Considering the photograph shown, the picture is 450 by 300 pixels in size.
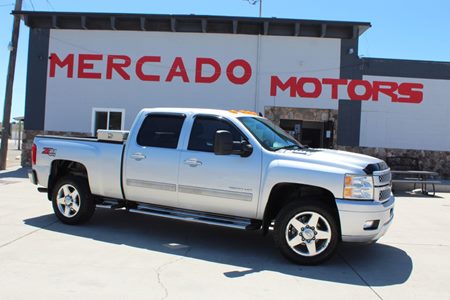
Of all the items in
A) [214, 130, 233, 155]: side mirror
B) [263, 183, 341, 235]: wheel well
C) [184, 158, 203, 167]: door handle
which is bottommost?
[263, 183, 341, 235]: wheel well

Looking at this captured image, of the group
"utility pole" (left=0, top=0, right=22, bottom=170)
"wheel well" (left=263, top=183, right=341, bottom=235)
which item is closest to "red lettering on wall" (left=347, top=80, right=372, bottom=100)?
"wheel well" (left=263, top=183, right=341, bottom=235)

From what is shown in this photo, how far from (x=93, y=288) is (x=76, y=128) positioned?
1364 cm

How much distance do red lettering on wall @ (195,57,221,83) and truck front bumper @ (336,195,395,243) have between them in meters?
12.1

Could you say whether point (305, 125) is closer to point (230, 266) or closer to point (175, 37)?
point (175, 37)

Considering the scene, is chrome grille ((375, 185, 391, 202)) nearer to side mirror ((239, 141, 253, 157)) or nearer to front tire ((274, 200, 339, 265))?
front tire ((274, 200, 339, 265))

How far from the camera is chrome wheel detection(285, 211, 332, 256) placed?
5539mm

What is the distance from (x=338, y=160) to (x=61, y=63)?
14453 millimetres

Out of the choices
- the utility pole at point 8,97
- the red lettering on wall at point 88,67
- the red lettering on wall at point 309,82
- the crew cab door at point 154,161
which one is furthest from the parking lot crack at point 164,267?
the utility pole at point 8,97

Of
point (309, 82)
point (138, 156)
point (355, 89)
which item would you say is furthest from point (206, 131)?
point (355, 89)

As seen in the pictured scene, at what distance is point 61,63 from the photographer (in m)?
17.2

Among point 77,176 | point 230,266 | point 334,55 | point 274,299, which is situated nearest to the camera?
point 274,299

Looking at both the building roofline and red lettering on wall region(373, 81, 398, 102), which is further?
red lettering on wall region(373, 81, 398, 102)

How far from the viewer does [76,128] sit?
17.2 m

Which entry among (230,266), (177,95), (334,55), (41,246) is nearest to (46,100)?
(177,95)
